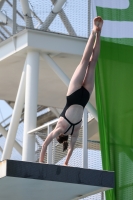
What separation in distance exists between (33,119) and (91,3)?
8.97ft

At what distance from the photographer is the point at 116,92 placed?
1565 centimetres

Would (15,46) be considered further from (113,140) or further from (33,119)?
(113,140)

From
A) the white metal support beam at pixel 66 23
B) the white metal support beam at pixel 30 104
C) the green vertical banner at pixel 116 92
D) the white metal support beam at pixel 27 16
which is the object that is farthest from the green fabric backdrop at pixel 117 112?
the white metal support beam at pixel 27 16

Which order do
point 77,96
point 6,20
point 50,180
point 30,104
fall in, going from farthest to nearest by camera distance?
1. point 6,20
2. point 30,104
3. point 77,96
4. point 50,180

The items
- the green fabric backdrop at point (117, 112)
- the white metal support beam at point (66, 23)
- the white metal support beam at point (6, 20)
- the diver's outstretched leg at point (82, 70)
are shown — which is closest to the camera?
the diver's outstretched leg at point (82, 70)

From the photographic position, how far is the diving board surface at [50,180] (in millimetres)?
12367

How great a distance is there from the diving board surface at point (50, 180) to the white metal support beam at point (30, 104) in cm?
108

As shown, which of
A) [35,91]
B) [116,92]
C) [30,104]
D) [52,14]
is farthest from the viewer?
[52,14]

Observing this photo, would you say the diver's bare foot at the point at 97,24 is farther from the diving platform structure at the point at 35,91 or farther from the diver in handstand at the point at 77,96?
the diving platform structure at the point at 35,91

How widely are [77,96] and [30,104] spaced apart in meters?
2.58

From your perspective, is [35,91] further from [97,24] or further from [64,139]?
[97,24]

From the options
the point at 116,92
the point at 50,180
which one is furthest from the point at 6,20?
the point at 50,180

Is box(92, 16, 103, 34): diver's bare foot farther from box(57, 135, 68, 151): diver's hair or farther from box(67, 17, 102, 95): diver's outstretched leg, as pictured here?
box(57, 135, 68, 151): diver's hair

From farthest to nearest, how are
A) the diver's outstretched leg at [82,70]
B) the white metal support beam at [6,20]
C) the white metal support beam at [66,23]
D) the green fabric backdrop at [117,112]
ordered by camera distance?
the white metal support beam at [6,20]
the white metal support beam at [66,23]
the green fabric backdrop at [117,112]
the diver's outstretched leg at [82,70]
